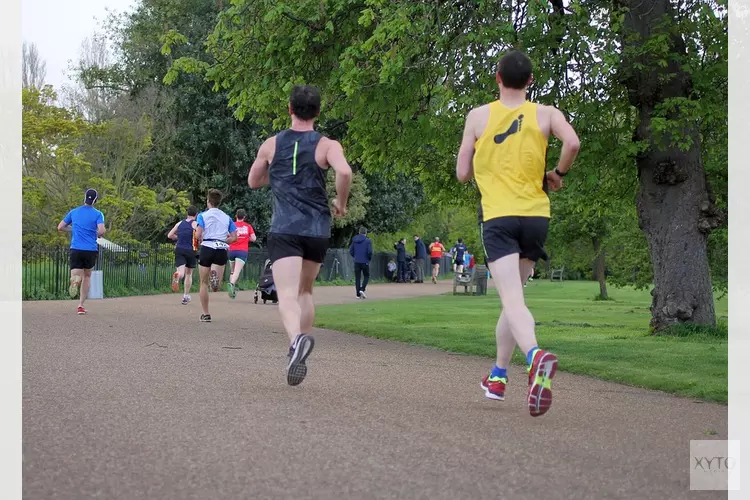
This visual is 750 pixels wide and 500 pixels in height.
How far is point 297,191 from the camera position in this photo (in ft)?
23.9

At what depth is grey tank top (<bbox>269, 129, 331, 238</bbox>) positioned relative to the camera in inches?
286

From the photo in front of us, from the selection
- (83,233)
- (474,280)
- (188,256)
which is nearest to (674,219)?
(83,233)

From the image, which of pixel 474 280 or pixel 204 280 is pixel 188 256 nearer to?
pixel 204 280

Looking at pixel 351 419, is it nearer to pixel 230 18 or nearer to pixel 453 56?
pixel 453 56

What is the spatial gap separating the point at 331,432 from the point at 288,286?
2.03 metres

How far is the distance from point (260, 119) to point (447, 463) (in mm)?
10977

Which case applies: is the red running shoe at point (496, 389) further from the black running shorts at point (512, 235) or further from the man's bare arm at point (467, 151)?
the man's bare arm at point (467, 151)

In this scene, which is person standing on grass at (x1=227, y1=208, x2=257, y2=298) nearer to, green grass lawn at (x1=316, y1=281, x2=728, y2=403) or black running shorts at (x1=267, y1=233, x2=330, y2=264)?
green grass lawn at (x1=316, y1=281, x2=728, y2=403)

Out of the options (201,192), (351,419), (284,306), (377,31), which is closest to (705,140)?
(377,31)

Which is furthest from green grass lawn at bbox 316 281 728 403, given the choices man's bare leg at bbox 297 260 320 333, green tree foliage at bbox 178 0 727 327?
man's bare leg at bbox 297 260 320 333

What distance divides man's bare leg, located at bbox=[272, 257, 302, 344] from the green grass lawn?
3203mm

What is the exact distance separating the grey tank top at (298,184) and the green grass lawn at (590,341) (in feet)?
10.9

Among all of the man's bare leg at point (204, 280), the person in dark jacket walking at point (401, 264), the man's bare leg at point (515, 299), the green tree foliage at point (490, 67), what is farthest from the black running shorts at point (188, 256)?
the person in dark jacket walking at point (401, 264)

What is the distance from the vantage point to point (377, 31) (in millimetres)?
11383
